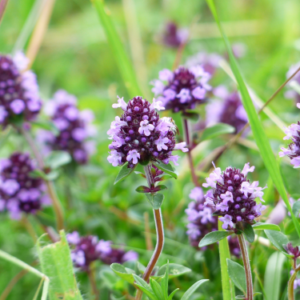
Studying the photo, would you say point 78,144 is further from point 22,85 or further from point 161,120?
point 161,120

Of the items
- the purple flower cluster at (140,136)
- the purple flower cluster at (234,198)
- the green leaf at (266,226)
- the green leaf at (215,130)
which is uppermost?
the green leaf at (215,130)

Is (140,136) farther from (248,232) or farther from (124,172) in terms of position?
(248,232)

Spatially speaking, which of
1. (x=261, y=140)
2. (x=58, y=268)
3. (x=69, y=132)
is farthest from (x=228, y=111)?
(x=58, y=268)

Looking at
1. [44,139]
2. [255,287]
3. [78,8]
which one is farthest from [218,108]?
[78,8]

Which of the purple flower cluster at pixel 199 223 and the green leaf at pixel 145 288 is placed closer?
the green leaf at pixel 145 288

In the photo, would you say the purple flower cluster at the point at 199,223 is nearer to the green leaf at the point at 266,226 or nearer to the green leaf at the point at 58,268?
the green leaf at the point at 266,226

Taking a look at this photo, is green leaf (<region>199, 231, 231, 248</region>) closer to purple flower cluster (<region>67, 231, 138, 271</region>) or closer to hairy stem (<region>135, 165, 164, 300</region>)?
hairy stem (<region>135, 165, 164, 300</region>)

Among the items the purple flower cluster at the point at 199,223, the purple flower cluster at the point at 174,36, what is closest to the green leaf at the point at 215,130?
the purple flower cluster at the point at 199,223
